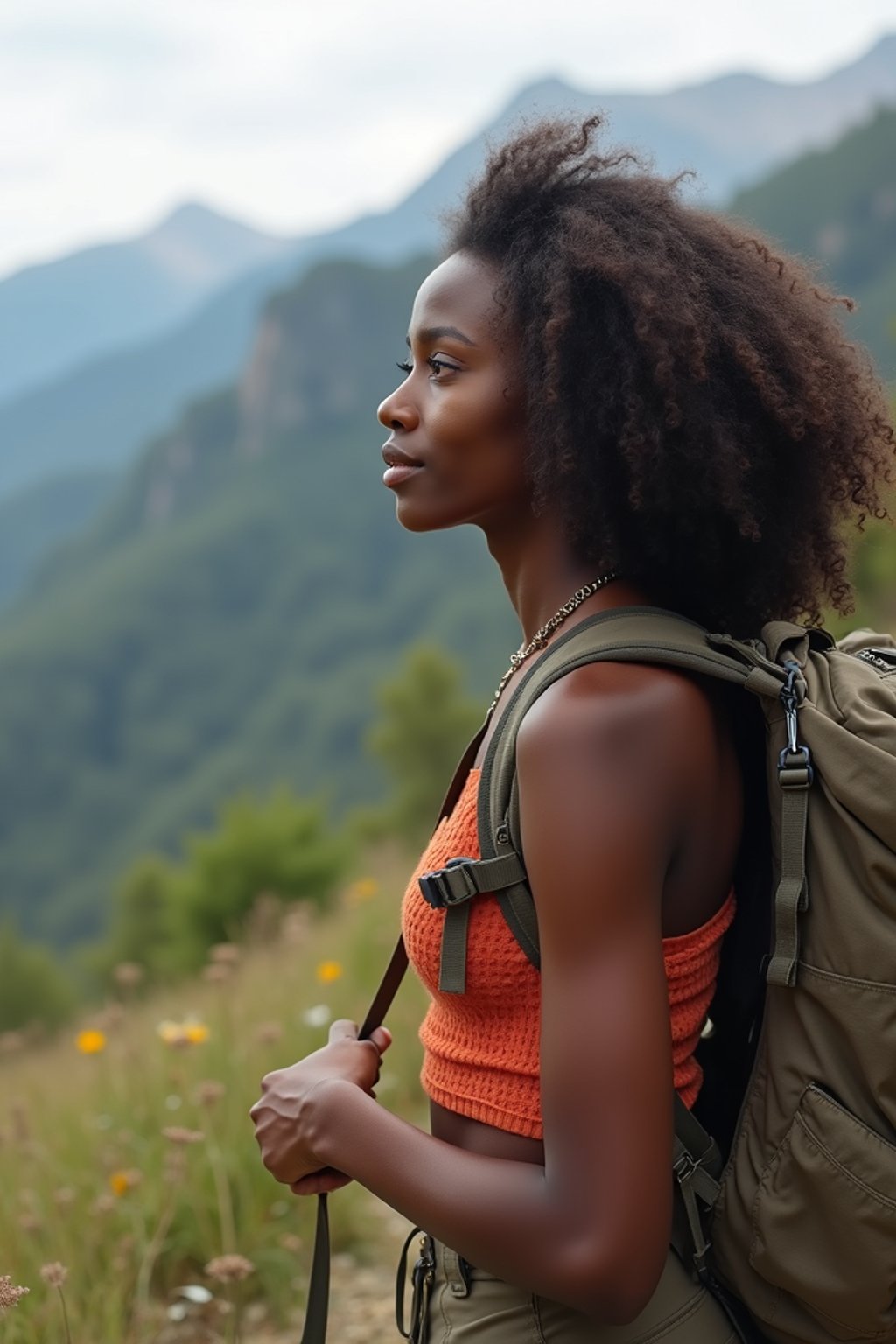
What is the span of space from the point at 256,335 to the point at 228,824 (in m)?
101

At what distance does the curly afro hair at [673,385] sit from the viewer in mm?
1534

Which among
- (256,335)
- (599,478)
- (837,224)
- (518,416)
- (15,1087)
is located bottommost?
(15,1087)

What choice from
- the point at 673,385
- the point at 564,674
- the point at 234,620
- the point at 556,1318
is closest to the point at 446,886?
the point at 564,674

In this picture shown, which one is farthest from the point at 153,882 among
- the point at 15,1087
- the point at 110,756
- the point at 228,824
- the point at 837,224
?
the point at 837,224

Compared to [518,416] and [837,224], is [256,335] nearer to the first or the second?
[837,224]

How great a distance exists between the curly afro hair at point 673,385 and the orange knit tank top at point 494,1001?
0.36 metres

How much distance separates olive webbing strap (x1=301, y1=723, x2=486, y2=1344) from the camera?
1.66 meters

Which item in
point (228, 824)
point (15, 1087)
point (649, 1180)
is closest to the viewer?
point (649, 1180)

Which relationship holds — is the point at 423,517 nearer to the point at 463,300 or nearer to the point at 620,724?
the point at 463,300

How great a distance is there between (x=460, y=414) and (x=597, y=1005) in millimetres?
716

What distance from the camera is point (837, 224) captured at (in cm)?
9300

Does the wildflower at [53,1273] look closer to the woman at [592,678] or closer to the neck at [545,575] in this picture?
the woman at [592,678]

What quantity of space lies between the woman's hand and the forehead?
0.86 meters

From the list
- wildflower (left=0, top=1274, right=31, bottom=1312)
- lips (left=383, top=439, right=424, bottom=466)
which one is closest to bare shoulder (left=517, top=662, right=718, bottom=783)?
lips (left=383, top=439, right=424, bottom=466)
